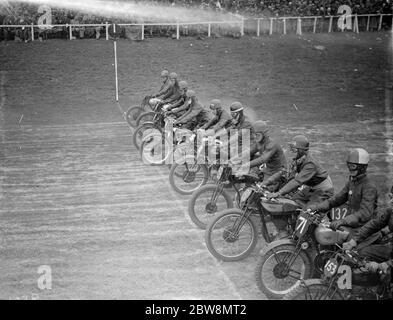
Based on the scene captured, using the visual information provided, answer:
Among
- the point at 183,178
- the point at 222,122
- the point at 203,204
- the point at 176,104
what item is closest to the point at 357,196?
the point at 203,204

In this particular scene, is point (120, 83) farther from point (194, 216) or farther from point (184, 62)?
point (194, 216)

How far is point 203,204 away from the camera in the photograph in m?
8.79

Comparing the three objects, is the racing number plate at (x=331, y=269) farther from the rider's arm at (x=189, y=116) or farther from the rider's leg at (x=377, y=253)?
the rider's arm at (x=189, y=116)

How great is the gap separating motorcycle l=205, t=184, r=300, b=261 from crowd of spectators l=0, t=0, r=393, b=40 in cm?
1952

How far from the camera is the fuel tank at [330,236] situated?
6129 millimetres

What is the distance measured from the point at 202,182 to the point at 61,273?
13.1ft

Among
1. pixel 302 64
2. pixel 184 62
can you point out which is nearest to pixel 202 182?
pixel 184 62

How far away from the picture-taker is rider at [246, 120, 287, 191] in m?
8.37

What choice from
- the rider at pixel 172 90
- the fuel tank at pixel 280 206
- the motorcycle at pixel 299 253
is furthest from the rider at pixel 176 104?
the motorcycle at pixel 299 253

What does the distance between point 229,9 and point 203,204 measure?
2030 centimetres

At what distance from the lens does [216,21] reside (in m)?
26.5

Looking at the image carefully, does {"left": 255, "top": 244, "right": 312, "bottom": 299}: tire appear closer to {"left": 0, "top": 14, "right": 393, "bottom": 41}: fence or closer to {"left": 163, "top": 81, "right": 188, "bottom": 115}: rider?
{"left": 163, "top": 81, "right": 188, "bottom": 115}: rider

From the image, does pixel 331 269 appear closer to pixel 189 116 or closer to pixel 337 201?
pixel 337 201
